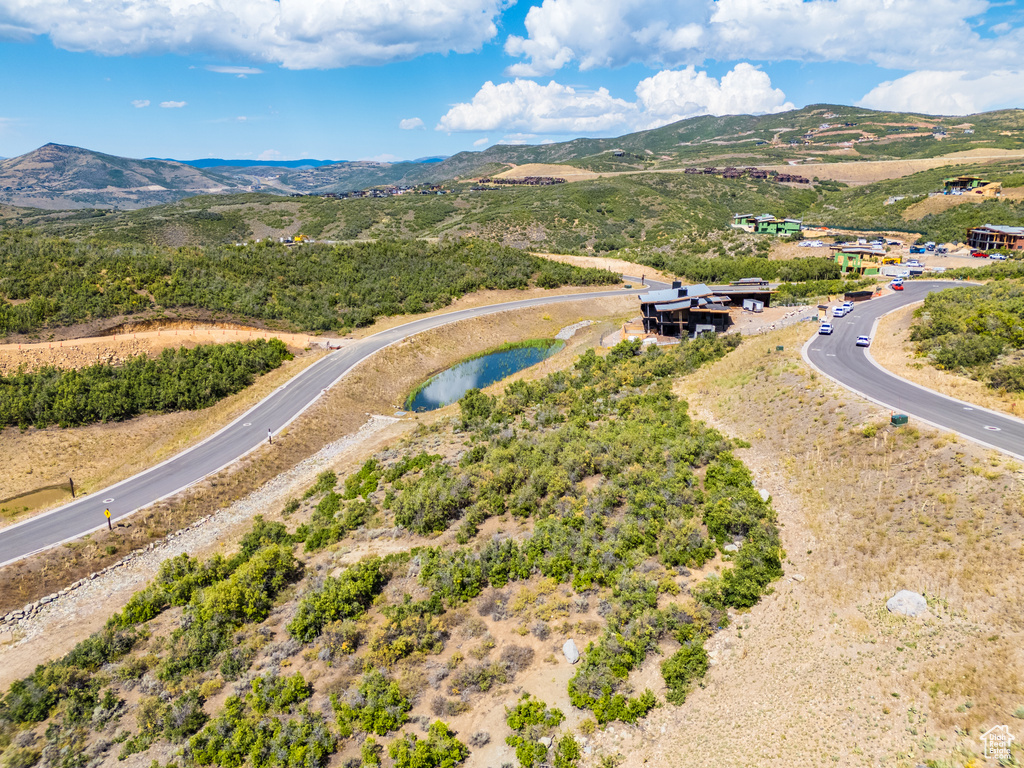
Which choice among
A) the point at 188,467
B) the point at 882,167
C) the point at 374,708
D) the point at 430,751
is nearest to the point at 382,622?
the point at 374,708

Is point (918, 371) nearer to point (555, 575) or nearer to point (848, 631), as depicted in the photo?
point (848, 631)

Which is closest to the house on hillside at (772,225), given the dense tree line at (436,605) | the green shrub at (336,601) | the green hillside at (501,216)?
the green hillside at (501,216)

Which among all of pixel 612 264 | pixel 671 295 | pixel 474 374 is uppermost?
pixel 612 264

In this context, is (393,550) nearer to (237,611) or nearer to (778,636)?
(237,611)

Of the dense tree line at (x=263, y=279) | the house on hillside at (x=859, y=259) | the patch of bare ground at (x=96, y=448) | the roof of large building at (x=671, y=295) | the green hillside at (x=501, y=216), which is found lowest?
the patch of bare ground at (x=96, y=448)

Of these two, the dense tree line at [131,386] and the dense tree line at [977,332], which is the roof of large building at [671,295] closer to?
the dense tree line at [977,332]

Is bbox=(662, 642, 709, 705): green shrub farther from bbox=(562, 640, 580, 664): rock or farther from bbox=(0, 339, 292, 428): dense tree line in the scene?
bbox=(0, 339, 292, 428): dense tree line

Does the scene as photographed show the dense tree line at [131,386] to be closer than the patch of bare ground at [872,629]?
No
